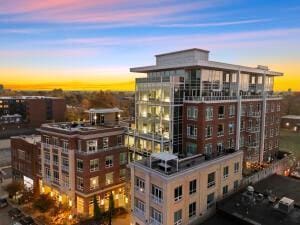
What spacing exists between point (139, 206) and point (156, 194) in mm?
4292

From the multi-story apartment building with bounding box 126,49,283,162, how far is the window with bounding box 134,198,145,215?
1086cm

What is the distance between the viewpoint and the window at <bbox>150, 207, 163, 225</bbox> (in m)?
28.4

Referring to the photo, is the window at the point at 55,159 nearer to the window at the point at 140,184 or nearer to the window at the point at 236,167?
the window at the point at 140,184

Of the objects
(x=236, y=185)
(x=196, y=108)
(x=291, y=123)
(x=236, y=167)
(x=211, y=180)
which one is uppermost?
(x=196, y=108)

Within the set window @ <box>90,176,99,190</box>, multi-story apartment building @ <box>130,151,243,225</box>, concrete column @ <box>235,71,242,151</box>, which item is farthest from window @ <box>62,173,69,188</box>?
concrete column @ <box>235,71,242,151</box>

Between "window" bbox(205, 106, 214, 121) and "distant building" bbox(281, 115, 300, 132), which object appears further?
"distant building" bbox(281, 115, 300, 132)

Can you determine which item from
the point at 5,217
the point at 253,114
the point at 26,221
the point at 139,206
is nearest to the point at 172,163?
the point at 139,206

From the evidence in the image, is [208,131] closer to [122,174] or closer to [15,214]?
[122,174]

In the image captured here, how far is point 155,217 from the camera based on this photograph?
29031 mm

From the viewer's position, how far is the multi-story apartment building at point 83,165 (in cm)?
3988

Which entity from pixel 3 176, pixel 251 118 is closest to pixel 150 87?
pixel 251 118

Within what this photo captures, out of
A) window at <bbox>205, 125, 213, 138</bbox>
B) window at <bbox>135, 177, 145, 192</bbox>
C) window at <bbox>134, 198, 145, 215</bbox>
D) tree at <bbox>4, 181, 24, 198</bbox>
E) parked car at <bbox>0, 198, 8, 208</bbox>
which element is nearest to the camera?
window at <bbox>135, 177, 145, 192</bbox>

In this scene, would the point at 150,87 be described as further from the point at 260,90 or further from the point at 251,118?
the point at 260,90

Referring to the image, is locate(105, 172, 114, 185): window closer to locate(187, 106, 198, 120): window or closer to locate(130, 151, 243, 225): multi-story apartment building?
locate(130, 151, 243, 225): multi-story apartment building
